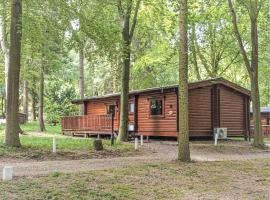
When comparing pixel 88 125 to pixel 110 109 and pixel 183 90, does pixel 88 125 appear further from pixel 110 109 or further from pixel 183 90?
pixel 183 90

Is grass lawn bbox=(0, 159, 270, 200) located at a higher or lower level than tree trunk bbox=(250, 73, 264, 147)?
lower

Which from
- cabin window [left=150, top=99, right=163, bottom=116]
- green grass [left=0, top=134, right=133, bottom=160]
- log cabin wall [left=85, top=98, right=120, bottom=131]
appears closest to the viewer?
green grass [left=0, top=134, right=133, bottom=160]

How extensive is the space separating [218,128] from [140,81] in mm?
15795

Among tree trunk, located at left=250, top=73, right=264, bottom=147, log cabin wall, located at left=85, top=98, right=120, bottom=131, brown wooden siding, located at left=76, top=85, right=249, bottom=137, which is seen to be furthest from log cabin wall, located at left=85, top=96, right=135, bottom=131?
tree trunk, located at left=250, top=73, right=264, bottom=147

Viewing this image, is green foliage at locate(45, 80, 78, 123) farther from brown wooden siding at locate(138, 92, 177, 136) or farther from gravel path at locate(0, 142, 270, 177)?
gravel path at locate(0, 142, 270, 177)

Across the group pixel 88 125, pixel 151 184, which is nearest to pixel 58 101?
pixel 88 125

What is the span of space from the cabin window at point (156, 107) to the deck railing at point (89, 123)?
2875 millimetres

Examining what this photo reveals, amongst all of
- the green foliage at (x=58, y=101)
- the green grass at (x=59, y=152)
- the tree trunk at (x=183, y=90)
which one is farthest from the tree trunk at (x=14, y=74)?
the green foliage at (x=58, y=101)

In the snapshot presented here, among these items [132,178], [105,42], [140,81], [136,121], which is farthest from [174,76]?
[132,178]

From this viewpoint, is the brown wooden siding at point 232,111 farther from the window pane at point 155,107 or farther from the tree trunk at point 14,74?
the tree trunk at point 14,74

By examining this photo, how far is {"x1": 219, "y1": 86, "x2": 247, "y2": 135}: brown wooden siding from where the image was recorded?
26750 mm

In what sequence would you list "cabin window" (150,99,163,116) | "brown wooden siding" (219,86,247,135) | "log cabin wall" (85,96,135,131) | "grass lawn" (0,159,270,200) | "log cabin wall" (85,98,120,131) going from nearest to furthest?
"grass lawn" (0,159,270,200) < "cabin window" (150,99,163,116) < "brown wooden siding" (219,86,247,135) < "log cabin wall" (85,96,135,131) < "log cabin wall" (85,98,120,131)

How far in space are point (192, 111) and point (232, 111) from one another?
363 centimetres

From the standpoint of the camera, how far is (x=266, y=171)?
46.4ft
